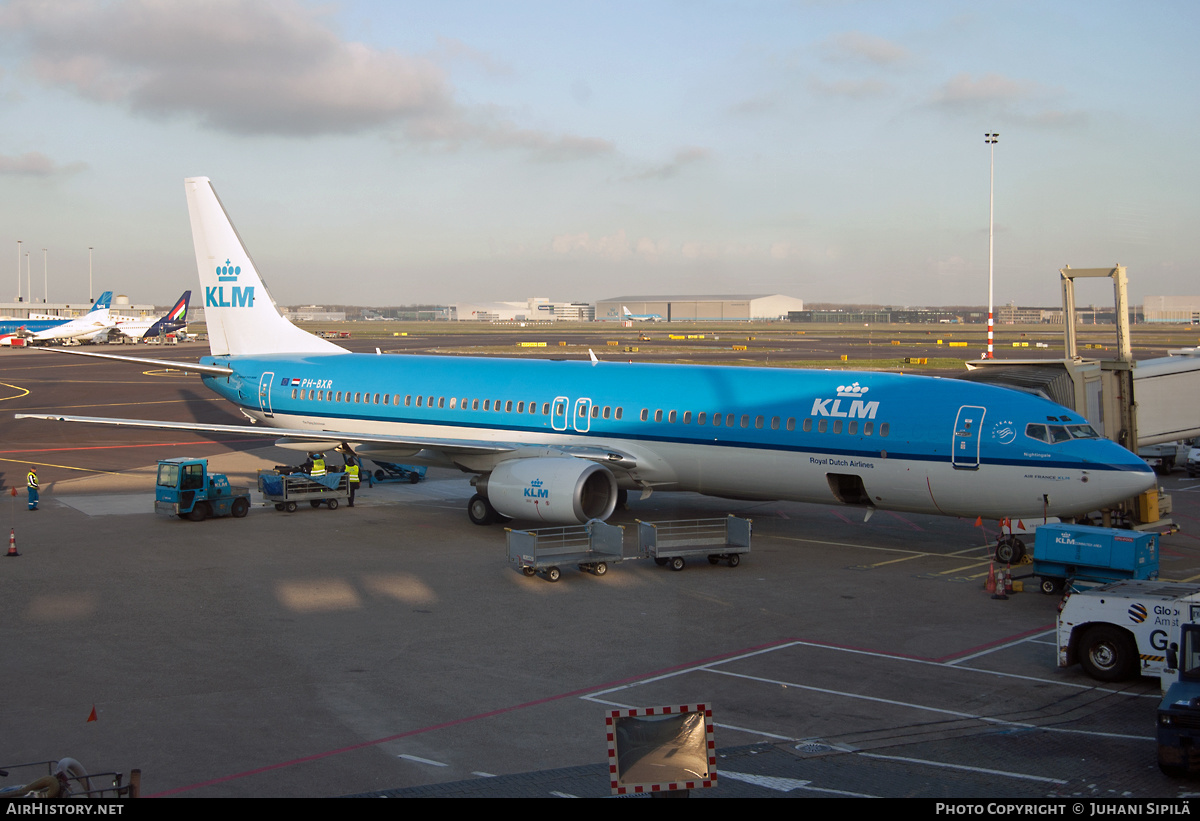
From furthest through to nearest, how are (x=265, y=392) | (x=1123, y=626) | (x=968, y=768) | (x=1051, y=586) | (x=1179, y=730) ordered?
1. (x=265, y=392)
2. (x=1051, y=586)
3. (x=1123, y=626)
4. (x=968, y=768)
5. (x=1179, y=730)

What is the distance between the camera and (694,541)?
25250 millimetres

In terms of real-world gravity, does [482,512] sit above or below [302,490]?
below

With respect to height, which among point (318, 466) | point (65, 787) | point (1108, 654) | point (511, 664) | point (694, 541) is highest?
point (318, 466)

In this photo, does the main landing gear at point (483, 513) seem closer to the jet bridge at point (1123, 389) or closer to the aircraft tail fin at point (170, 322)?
the jet bridge at point (1123, 389)

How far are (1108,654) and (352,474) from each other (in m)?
23.9

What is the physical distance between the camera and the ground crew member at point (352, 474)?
33438 mm

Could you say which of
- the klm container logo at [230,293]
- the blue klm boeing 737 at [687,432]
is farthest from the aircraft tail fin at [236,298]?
the blue klm boeing 737 at [687,432]

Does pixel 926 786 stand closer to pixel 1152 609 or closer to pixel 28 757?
pixel 1152 609

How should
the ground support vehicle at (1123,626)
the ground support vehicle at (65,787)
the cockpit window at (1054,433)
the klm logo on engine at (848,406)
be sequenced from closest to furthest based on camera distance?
the ground support vehicle at (65,787) → the ground support vehicle at (1123,626) → the cockpit window at (1054,433) → the klm logo on engine at (848,406)

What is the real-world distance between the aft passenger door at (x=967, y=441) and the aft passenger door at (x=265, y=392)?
76.4 ft

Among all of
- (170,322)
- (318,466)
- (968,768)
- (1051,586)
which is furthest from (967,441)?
(170,322)

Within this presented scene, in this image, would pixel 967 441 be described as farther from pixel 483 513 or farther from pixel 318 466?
pixel 318 466

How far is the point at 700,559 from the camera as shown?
85.9ft
